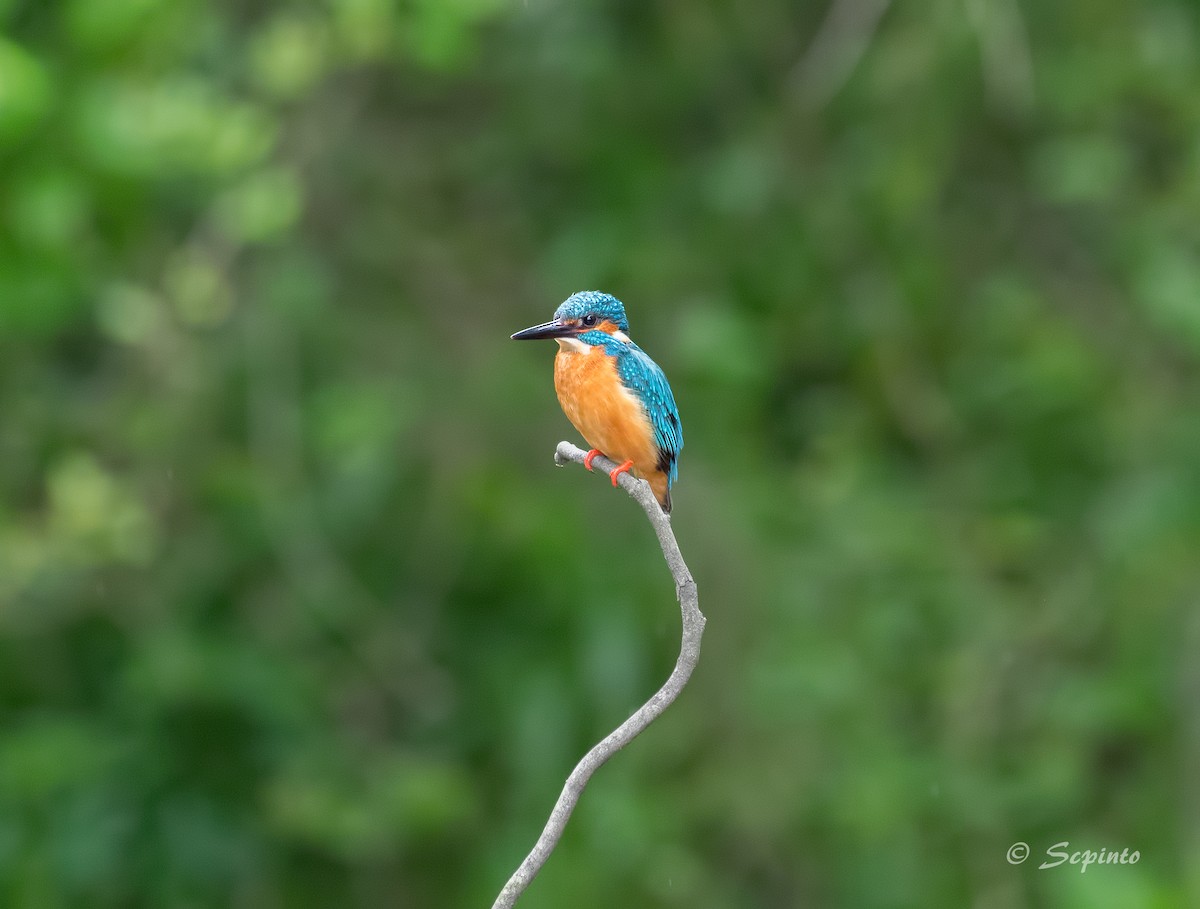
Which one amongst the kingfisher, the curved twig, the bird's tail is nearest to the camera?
the curved twig

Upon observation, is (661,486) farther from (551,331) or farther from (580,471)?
(580,471)

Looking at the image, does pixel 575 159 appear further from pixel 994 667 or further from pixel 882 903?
pixel 882 903

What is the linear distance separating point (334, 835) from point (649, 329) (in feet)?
6.54

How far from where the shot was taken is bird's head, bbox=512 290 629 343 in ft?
4.63

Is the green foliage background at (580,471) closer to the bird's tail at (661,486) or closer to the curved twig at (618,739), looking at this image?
the bird's tail at (661,486)

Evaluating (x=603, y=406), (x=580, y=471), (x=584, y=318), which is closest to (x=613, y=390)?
(x=603, y=406)

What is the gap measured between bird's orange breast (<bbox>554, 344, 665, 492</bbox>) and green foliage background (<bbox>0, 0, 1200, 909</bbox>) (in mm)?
2421

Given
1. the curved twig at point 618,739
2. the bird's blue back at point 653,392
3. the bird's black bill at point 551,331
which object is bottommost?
the curved twig at point 618,739

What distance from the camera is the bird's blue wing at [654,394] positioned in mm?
1641

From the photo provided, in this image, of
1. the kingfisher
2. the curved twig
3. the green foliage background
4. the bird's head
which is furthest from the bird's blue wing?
the green foliage background

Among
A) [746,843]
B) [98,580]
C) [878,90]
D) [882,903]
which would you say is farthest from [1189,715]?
[98,580]

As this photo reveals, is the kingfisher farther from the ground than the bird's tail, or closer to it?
closer to it

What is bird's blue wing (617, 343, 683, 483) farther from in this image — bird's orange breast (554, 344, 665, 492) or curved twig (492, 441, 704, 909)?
curved twig (492, 441, 704, 909)

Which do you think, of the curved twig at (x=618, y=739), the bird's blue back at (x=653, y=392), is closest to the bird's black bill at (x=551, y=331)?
the bird's blue back at (x=653, y=392)
